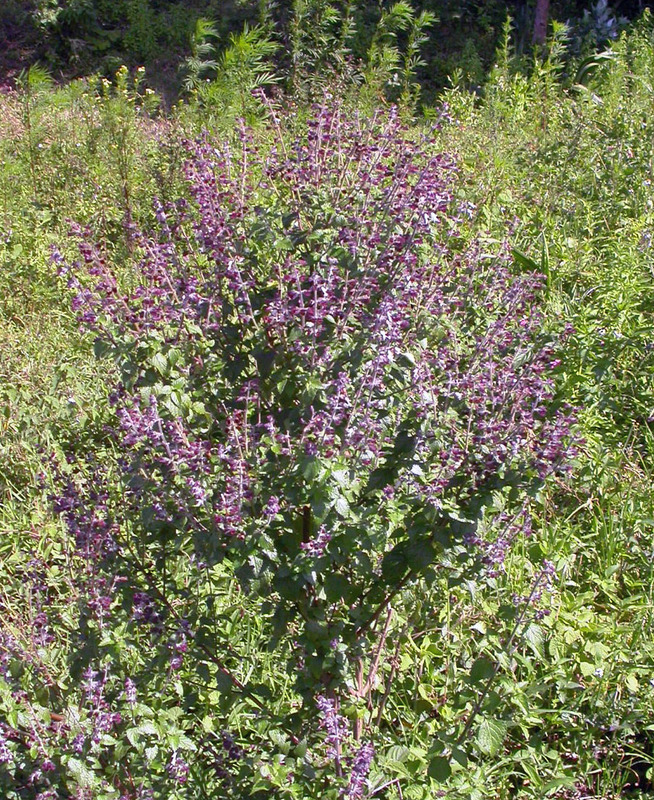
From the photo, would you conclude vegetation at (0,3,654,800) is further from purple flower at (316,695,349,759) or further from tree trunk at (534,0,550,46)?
tree trunk at (534,0,550,46)

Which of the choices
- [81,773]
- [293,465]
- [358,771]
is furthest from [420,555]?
[81,773]

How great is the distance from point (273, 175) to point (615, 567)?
2.06 meters

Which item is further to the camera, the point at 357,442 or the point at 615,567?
the point at 615,567

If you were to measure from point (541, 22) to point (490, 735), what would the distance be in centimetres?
1054

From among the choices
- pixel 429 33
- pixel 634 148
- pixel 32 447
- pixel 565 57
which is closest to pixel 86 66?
pixel 429 33

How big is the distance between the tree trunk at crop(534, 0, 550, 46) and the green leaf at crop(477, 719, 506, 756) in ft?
33.8

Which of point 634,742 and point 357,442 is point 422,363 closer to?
point 357,442

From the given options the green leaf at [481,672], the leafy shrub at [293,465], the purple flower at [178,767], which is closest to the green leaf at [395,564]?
the leafy shrub at [293,465]

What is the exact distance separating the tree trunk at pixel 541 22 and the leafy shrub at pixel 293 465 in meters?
9.21

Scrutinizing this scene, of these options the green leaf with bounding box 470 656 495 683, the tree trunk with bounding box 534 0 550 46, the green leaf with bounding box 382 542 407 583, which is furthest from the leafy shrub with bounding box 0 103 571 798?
the tree trunk with bounding box 534 0 550 46

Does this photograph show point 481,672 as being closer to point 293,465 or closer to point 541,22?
point 293,465

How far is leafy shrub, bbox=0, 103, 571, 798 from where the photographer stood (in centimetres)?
237

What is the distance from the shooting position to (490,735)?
2.46m

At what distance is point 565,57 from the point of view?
11.2 meters
